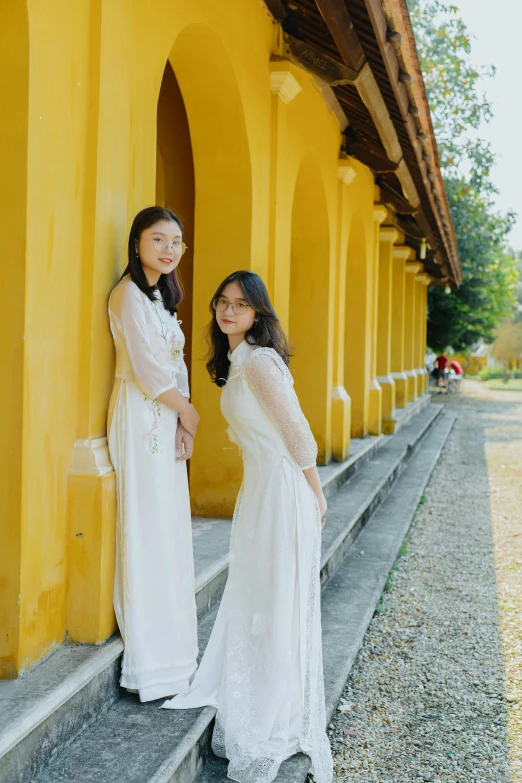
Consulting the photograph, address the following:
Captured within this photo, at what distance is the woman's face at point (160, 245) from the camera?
299 cm

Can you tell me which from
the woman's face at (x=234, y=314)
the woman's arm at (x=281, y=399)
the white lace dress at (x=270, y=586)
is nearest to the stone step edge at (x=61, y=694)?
the white lace dress at (x=270, y=586)

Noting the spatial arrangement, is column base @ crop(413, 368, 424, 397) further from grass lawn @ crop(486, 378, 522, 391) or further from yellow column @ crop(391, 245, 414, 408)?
grass lawn @ crop(486, 378, 522, 391)

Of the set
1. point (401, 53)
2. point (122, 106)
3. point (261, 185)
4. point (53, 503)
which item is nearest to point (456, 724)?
point (53, 503)

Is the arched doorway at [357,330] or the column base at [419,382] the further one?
the column base at [419,382]

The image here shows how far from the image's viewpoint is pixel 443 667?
4.07 meters

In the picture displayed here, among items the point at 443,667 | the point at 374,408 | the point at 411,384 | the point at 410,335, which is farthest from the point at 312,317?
the point at 410,335

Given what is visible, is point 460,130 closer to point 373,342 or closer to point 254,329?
point 373,342

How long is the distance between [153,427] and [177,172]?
3252 millimetres

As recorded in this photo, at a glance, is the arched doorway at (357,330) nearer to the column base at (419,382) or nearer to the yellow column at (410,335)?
the yellow column at (410,335)

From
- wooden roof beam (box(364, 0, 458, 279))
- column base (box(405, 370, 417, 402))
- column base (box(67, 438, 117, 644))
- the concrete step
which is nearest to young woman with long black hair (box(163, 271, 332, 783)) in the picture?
the concrete step

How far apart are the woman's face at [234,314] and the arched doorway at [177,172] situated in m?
2.79

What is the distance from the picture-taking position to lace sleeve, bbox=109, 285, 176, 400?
2924mm

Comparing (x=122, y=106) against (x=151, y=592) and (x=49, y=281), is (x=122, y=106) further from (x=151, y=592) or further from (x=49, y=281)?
(x=151, y=592)

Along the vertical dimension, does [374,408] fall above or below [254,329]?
below
